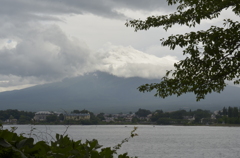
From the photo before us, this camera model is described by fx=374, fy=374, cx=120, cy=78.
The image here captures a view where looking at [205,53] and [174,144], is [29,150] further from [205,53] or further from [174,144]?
[174,144]

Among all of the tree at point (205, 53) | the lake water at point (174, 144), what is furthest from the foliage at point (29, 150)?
the tree at point (205, 53)

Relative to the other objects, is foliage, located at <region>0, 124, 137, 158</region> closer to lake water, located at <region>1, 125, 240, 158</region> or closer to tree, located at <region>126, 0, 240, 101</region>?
lake water, located at <region>1, 125, 240, 158</region>

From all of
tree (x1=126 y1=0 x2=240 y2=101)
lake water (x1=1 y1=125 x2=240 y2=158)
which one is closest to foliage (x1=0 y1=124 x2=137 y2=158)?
lake water (x1=1 y1=125 x2=240 y2=158)

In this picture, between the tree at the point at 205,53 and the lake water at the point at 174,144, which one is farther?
the lake water at the point at 174,144

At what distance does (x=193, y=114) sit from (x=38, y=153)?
15105 centimetres

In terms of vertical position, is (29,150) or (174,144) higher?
(29,150)

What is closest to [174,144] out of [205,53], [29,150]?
[205,53]

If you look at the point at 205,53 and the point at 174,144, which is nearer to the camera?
the point at 205,53

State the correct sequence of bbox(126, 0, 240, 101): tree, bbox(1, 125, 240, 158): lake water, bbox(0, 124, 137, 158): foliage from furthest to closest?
bbox(1, 125, 240, 158): lake water
bbox(126, 0, 240, 101): tree
bbox(0, 124, 137, 158): foliage

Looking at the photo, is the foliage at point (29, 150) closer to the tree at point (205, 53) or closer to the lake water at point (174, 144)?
the lake water at point (174, 144)

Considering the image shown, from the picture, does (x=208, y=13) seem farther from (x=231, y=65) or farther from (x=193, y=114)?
(x=193, y=114)

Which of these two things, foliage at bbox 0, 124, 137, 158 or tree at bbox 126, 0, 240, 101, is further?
tree at bbox 126, 0, 240, 101

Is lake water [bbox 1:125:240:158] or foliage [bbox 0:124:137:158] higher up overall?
foliage [bbox 0:124:137:158]

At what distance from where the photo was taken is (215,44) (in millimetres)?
7242
